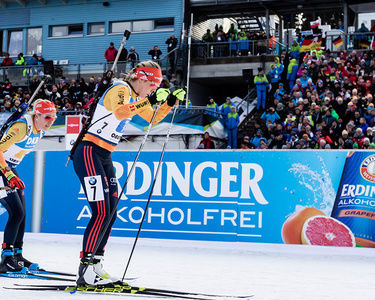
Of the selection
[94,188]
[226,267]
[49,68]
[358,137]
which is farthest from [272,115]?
[94,188]

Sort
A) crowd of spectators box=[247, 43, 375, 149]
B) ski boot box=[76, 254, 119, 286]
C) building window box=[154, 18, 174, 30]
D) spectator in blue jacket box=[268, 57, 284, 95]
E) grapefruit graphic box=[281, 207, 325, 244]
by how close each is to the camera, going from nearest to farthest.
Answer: ski boot box=[76, 254, 119, 286]
grapefruit graphic box=[281, 207, 325, 244]
crowd of spectators box=[247, 43, 375, 149]
spectator in blue jacket box=[268, 57, 284, 95]
building window box=[154, 18, 174, 30]

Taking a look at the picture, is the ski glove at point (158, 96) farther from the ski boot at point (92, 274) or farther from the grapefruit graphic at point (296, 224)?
the grapefruit graphic at point (296, 224)

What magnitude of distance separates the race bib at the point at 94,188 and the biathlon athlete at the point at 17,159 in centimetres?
116

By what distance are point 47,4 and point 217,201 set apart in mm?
23352

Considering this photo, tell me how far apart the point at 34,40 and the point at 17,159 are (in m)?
24.9

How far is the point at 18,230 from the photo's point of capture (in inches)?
232

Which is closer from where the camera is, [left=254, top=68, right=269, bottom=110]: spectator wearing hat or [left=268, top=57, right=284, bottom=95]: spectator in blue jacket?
[left=254, top=68, right=269, bottom=110]: spectator wearing hat

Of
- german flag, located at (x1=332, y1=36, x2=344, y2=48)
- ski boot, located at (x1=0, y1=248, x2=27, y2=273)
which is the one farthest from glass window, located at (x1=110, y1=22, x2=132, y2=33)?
ski boot, located at (x1=0, y1=248, x2=27, y2=273)

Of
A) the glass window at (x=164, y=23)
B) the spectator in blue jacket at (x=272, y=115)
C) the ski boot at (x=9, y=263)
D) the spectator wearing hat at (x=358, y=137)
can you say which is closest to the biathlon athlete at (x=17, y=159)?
the ski boot at (x=9, y=263)

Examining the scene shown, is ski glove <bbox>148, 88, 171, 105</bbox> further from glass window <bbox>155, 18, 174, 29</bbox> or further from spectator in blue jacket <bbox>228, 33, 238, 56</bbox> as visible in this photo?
glass window <bbox>155, 18, 174, 29</bbox>

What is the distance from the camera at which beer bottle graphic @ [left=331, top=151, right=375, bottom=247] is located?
7.96 m

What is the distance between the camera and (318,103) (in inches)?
600

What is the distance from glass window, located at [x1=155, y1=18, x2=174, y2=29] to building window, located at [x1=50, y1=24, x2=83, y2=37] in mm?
4166

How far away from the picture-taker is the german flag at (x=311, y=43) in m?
18.8
